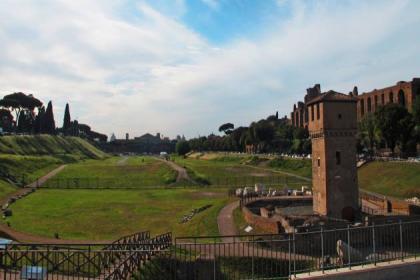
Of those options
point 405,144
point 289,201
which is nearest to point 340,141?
point 289,201

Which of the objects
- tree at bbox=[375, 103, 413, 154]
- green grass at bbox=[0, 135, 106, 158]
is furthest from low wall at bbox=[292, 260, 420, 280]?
green grass at bbox=[0, 135, 106, 158]

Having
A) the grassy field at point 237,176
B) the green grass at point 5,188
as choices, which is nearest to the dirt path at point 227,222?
the grassy field at point 237,176

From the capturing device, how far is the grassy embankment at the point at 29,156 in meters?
67.8

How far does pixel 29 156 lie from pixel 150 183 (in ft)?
104

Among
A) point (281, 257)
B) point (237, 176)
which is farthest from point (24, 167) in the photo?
point (281, 257)

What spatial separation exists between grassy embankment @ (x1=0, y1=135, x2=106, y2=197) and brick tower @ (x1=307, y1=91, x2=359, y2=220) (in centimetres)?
3876

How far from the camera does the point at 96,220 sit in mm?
41250

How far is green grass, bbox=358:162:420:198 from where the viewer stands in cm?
4974

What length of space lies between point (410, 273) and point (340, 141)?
62.5ft

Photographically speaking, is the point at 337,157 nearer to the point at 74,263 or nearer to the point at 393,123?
the point at 74,263

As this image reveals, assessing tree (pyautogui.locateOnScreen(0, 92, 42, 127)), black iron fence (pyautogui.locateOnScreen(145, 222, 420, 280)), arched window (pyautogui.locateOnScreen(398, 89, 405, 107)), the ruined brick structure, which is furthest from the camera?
tree (pyautogui.locateOnScreen(0, 92, 42, 127))

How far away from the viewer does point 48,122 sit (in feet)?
472

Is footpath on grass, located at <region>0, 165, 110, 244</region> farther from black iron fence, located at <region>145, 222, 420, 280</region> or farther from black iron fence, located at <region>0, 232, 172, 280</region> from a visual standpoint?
black iron fence, located at <region>145, 222, 420, 280</region>

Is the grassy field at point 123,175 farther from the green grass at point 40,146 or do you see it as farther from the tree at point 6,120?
the tree at point 6,120
